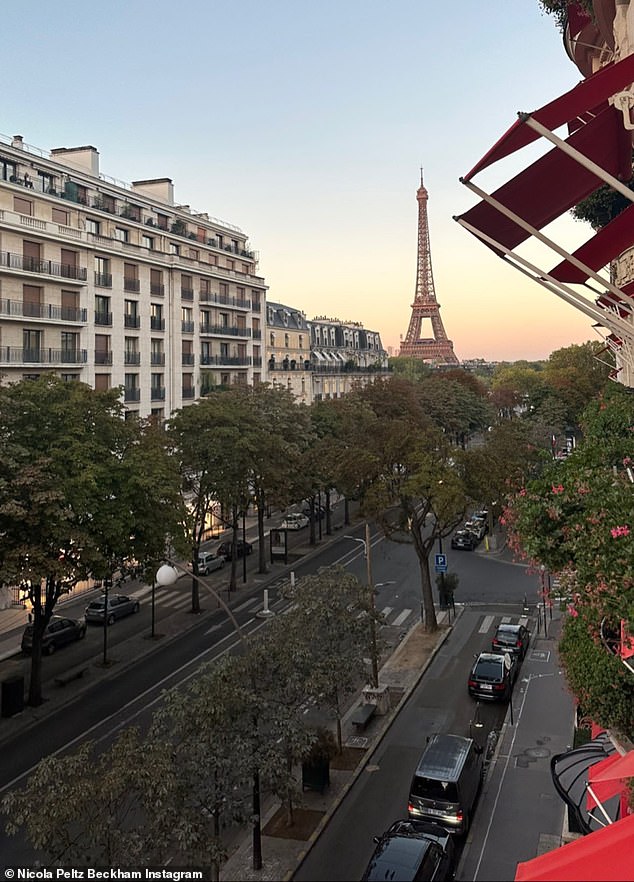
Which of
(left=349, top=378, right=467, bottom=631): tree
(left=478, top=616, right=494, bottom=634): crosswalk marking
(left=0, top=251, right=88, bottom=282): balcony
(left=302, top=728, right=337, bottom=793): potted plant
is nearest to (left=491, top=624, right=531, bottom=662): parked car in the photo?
(left=478, top=616, right=494, bottom=634): crosswalk marking

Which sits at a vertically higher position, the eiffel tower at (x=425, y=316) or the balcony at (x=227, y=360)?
the eiffel tower at (x=425, y=316)

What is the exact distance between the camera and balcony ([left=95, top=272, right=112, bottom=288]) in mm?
45156

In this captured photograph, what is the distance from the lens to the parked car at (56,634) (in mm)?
28906

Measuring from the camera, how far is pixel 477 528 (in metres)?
48.3

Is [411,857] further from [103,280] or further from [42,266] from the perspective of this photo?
[103,280]

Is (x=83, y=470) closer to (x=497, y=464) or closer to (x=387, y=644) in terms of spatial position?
(x=387, y=644)

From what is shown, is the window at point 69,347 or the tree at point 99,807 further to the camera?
the window at point 69,347

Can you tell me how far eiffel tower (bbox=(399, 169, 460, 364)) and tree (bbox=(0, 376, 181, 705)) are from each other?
511 ft

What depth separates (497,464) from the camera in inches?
1147

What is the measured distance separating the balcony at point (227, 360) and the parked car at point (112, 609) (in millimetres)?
25912

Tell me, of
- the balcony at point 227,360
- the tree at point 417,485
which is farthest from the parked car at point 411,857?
the balcony at point 227,360

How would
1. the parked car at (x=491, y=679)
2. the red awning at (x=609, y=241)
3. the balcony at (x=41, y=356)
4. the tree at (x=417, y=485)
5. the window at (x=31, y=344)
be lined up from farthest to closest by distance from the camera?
the window at (x=31, y=344) < the balcony at (x=41, y=356) < the tree at (x=417, y=485) < the parked car at (x=491, y=679) < the red awning at (x=609, y=241)

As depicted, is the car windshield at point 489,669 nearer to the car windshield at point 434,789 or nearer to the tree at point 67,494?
the car windshield at point 434,789

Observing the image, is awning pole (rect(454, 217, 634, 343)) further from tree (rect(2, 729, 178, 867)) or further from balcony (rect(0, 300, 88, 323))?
balcony (rect(0, 300, 88, 323))
